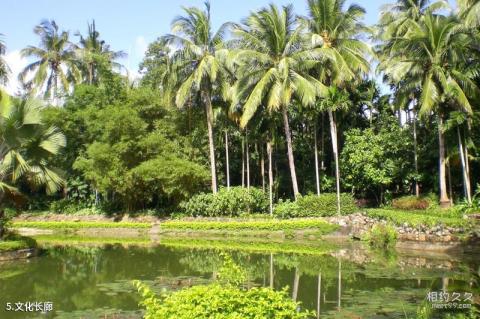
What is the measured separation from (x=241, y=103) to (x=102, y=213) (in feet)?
44.2

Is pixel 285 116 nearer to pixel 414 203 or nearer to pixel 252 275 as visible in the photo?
pixel 414 203

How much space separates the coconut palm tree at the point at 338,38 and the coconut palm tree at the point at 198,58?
6.36m

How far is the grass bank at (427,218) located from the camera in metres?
20.3

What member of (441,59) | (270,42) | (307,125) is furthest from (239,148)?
(441,59)

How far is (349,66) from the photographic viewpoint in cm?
2936

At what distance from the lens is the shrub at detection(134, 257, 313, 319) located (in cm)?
523

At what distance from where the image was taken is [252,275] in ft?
51.8

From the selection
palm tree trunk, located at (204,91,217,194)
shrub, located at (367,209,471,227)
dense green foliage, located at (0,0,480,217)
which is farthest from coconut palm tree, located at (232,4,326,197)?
shrub, located at (367,209,471,227)

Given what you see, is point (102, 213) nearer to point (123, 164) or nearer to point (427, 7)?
point (123, 164)

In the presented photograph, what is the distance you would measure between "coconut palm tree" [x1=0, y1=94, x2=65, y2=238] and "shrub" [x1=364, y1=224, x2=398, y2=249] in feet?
46.5

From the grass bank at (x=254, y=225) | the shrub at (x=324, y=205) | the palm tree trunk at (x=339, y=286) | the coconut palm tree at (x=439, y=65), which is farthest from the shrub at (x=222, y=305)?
the shrub at (x=324, y=205)

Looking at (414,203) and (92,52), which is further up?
(92,52)

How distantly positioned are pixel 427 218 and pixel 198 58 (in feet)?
60.1

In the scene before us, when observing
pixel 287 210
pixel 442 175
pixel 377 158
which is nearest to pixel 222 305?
pixel 442 175
